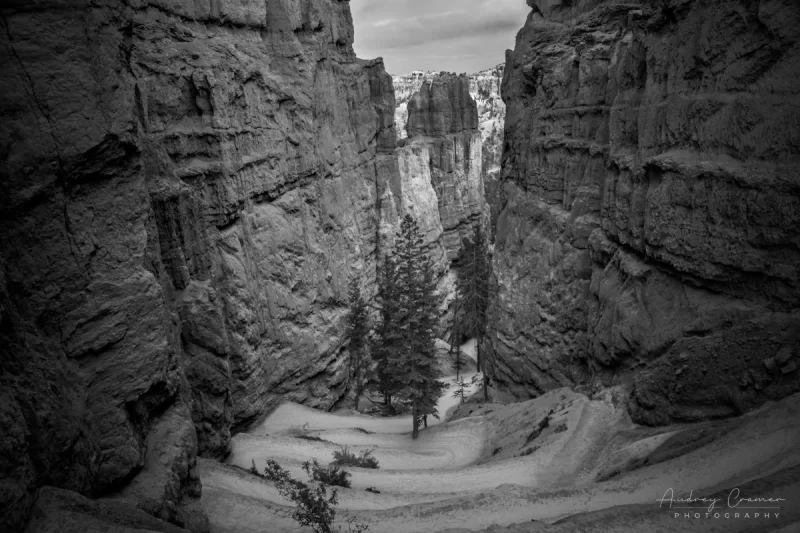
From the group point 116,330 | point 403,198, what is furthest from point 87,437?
point 403,198

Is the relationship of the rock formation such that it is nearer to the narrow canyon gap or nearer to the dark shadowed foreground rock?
the narrow canyon gap

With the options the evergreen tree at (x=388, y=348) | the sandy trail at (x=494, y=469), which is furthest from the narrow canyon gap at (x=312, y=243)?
the evergreen tree at (x=388, y=348)

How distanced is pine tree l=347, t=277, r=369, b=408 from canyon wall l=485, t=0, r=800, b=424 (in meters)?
10.5

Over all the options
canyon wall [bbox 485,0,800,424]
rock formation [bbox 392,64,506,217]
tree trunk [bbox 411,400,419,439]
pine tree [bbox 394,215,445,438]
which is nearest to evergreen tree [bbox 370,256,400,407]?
pine tree [bbox 394,215,445,438]

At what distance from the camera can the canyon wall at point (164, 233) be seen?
9.87 m

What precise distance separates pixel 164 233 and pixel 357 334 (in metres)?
18.9

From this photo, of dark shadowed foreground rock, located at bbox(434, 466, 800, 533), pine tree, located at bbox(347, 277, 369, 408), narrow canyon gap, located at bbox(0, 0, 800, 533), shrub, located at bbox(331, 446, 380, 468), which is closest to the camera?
dark shadowed foreground rock, located at bbox(434, 466, 800, 533)

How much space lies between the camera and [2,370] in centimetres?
816

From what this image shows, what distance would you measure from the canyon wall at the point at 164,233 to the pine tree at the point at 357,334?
972 mm

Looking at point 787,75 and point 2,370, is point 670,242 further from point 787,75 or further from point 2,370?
point 2,370

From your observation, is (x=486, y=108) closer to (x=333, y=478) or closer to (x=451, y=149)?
(x=451, y=149)

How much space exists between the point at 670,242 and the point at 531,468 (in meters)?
9.05

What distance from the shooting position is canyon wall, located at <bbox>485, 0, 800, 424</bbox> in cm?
1452

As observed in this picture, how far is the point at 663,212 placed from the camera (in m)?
18.0
